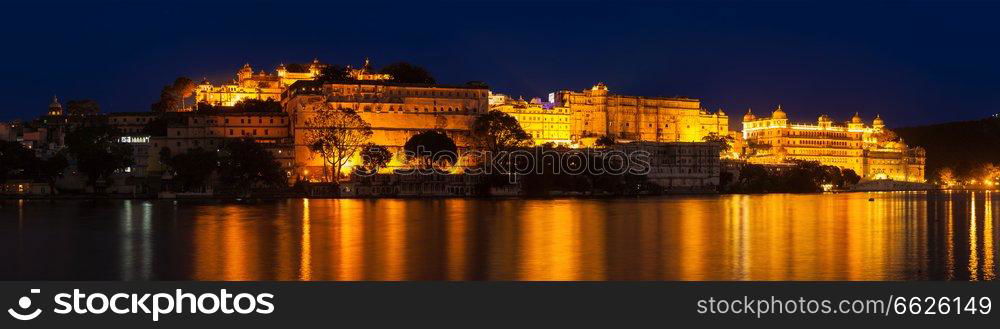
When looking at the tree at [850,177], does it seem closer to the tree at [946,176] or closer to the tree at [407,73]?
the tree at [946,176]

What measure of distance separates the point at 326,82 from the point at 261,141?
22.6ft

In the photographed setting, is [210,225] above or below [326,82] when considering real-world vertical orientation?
below

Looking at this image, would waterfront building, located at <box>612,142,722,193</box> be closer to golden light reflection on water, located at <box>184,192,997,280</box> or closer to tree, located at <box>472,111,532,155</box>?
tree, located at <box>472,111,532,155</box>

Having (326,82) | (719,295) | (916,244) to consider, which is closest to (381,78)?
(326,82)

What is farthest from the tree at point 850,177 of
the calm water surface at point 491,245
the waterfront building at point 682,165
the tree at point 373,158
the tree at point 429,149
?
the calm water surface at point 491,245

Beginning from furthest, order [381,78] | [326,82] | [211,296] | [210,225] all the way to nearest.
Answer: [381,78] → [326,82] → [210,225] → [211,296]

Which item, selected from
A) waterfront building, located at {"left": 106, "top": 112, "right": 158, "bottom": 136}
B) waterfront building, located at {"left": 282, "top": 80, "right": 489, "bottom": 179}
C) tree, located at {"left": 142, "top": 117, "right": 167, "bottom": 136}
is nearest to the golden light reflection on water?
waterfront building, located at {"left": 282, "top": 80, "right": 489, "bottom": 179}

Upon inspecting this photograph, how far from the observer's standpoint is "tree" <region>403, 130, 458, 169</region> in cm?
6288

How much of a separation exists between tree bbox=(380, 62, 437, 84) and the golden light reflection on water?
116 feet

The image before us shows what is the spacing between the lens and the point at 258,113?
218 ft

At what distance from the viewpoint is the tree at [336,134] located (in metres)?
61.1

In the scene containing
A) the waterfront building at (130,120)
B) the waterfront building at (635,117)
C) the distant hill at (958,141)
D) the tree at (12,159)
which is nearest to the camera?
A: the tree at (12,159)

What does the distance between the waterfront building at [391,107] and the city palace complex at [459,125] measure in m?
0.07

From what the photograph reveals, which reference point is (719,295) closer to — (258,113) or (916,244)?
(916,244)
